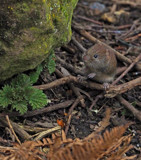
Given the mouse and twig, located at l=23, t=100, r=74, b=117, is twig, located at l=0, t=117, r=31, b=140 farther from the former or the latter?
the mouse

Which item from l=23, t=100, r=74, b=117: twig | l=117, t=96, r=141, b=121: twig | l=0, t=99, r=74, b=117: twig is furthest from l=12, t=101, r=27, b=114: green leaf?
l=117, t=96, r=141, b=121: twig

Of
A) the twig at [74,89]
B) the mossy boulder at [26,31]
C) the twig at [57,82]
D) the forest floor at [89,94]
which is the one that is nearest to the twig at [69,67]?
the forest floor at [89,94]

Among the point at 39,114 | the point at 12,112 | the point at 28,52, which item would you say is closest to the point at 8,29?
the point at 28,52

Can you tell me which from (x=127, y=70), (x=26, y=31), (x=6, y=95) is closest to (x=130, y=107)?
(x=127, y=70)

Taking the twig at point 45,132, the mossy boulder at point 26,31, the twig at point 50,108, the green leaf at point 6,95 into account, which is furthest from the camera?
the twig at point 50,108

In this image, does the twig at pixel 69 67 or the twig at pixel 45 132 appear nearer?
the twig at pixel 45 132

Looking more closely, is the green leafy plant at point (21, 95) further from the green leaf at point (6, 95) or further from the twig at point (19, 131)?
the twig at point (19, 131)
